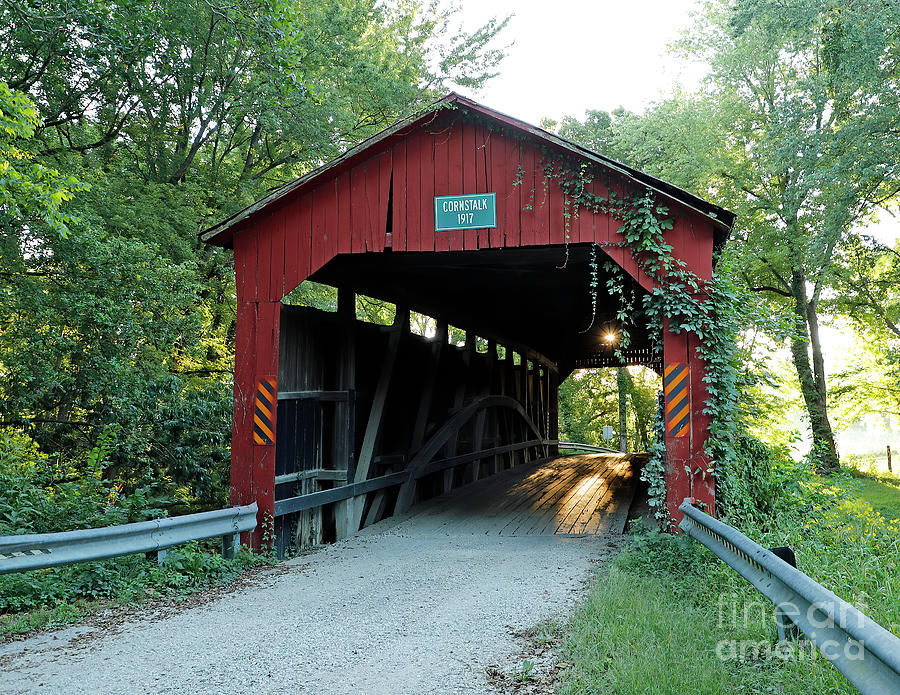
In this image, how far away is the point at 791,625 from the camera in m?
3.00

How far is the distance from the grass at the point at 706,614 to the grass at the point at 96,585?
9.76 ft

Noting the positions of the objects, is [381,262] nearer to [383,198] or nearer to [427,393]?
[383,198]

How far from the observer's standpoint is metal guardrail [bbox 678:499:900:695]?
2.03 meters

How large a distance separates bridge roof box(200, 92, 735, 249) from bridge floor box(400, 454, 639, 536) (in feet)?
12.1

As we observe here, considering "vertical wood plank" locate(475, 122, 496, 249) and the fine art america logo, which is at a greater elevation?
"vertical wood plank" locate(475, 122, 496, 249)

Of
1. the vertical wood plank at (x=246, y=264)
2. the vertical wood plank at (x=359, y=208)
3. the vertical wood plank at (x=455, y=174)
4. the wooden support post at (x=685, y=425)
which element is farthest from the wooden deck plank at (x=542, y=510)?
the vertical wood plank at (x=246, y=264)

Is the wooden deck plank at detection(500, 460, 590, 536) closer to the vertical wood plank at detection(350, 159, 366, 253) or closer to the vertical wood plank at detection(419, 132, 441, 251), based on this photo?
the vertical wood plank at detection(419, 132, 441, 251)

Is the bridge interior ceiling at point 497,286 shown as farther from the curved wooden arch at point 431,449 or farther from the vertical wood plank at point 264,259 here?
the curved wooden arch at point 431,449

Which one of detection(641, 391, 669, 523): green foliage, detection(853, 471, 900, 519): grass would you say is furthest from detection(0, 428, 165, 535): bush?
detection(853, 471, 900, 519): grass

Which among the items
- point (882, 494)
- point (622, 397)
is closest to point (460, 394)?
point (882, 494)

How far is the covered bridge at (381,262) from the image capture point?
6074mm

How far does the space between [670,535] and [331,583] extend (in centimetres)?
292

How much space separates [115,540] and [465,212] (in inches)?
161

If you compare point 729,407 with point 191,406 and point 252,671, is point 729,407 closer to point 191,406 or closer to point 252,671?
point 252,671
